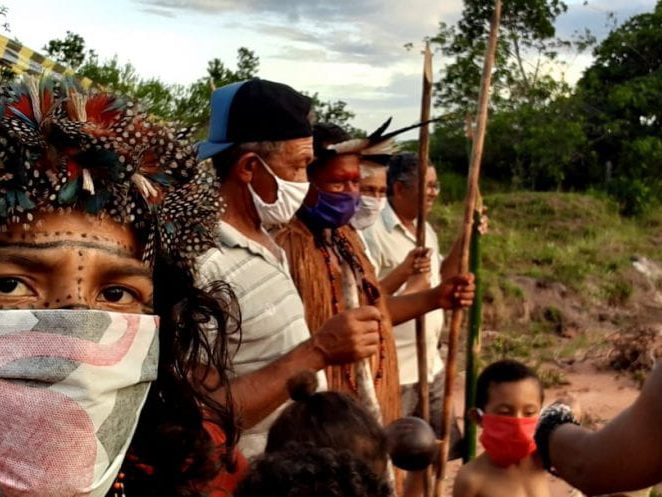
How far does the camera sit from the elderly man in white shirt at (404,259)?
4789 millimetres

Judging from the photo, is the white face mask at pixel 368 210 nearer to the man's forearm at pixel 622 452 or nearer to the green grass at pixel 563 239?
the man's forearm at pixel 622 452

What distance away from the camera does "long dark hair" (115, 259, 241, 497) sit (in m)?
1.78

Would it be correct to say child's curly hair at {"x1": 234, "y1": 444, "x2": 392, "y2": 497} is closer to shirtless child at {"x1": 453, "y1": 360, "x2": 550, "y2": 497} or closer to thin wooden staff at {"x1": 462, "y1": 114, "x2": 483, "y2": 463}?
shirtless child at {"x1": 453, "y1": 360, "x2": 550, "y2": 497}

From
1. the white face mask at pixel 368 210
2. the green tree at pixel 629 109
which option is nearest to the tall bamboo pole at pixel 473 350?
the white face mask at pixel 368 210

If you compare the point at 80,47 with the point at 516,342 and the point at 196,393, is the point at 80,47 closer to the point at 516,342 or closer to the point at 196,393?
the point at 516,342

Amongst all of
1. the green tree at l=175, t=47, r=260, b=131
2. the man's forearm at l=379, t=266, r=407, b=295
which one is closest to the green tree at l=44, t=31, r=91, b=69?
the green tree at l=175, t=47, r=260, b=131

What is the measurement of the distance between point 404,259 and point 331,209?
4.72 feet

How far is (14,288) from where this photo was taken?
1.50 meters

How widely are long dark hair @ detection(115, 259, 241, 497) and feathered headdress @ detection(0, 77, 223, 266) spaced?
0.17 metres

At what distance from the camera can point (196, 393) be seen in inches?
74.2

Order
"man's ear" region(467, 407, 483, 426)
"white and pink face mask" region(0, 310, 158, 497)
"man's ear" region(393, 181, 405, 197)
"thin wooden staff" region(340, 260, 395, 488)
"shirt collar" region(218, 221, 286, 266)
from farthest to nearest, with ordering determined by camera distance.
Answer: "man's ear" region(393, 181, 405, 197)
"man's ear" region(467, 407, 483, 426)
"thin wooden staff" region(340, 260, 395, 488)
"shirt collar" region(218, 221, 286, 266)
"white and pink face mask" region(0, 310, 158, 497)

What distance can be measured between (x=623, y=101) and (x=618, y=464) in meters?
19.8

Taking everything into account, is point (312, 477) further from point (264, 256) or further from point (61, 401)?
point (264, 256)

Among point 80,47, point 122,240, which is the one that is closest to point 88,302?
point 122,240
